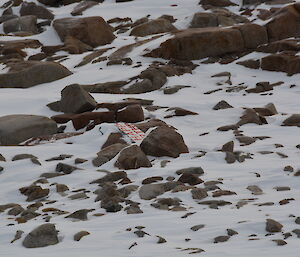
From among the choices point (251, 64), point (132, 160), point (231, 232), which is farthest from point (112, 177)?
point (251, 64)

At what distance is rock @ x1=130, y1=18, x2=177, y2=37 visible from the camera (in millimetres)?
21547

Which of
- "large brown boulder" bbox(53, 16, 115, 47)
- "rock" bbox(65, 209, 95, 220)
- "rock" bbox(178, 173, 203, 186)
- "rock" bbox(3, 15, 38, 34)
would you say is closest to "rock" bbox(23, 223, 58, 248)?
"rock" bbox(65, 209, 95, 220)

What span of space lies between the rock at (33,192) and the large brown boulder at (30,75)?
30.0 feet

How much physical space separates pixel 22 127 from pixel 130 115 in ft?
7.11

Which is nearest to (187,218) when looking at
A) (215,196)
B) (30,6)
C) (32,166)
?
(215,196)

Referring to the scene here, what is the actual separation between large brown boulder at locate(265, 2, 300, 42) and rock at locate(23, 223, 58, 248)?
14236 mm

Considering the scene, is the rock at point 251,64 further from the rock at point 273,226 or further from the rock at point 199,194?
the rock at point 273,226

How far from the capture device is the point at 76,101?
1235cm

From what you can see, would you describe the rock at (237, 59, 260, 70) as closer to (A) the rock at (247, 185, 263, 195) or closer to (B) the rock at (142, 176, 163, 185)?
(B) the rock at (142, 176, 163, 185)

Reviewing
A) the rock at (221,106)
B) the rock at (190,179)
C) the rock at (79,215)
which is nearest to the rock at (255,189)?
the rock at (190,179)

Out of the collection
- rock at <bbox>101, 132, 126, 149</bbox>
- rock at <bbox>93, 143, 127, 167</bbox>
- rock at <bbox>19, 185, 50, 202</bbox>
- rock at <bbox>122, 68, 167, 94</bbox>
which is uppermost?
rock at <bbox>19, 185, 50, 202</bbox>

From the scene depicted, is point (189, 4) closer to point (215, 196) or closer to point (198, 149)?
point (198, 149)

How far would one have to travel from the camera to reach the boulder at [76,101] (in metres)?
12.2

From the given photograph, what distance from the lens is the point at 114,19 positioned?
23.9 metres
